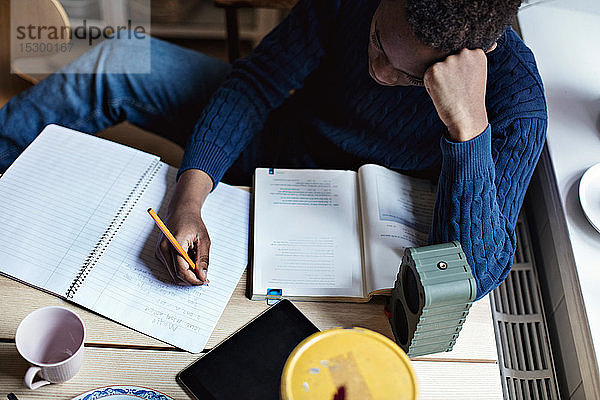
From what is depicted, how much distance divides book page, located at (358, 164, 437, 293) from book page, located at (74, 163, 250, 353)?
0.69ft

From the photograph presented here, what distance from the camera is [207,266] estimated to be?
93cm

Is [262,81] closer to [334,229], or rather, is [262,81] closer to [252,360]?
[334,229]

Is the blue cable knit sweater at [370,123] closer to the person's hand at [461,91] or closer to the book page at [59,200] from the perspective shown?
the person's hand at [461,91]

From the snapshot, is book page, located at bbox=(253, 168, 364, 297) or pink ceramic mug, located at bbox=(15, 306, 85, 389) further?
book page, located at bbox=(253, 168, 364, 297)

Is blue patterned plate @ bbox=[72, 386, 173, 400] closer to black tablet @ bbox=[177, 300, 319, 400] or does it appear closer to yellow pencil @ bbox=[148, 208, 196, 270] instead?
black tablet @ bbox=[177, 300, 319, 400]

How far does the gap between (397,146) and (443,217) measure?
22 centimetres

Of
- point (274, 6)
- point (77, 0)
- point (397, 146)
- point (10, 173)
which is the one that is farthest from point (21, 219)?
point (77, 0)

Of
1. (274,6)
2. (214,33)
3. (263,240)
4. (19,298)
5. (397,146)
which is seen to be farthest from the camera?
(214,33)

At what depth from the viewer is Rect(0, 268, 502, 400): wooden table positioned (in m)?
0.81

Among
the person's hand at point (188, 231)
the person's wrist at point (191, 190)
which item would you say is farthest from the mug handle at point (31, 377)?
the person's wrist at point (191, 190)

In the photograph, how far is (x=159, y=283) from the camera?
0.91 m

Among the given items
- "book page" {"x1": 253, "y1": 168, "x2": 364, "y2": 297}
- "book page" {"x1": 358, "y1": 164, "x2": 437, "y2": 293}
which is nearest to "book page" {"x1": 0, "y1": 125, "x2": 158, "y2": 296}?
"book page" {"x1": 253, "y1": 168, "x2": 364, "y2": 297}

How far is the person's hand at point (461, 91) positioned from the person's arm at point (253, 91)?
0.34 m

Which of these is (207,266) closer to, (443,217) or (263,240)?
(263,240)
